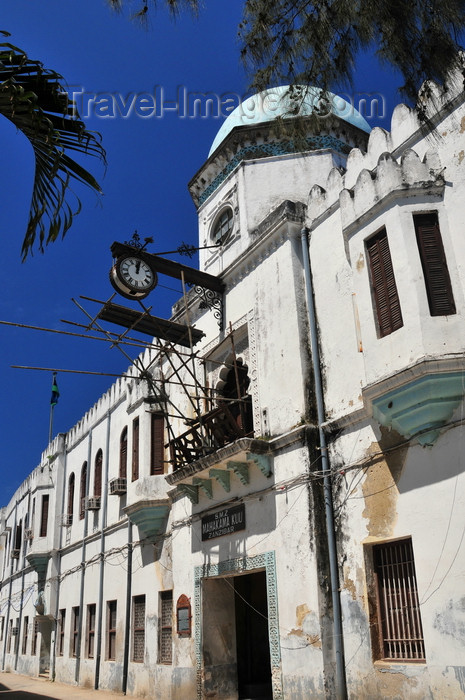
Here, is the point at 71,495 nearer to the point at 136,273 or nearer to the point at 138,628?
the point at 138,628

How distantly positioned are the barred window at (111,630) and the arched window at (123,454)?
3.27 meters

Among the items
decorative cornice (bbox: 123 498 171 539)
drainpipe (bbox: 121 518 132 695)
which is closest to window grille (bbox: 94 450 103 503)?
drainpipe (bbox: 121 518 132 695)

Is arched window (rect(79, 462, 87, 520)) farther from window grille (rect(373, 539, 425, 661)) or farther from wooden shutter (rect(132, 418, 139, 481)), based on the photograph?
window grille (rect(373, 539, 425, 661))

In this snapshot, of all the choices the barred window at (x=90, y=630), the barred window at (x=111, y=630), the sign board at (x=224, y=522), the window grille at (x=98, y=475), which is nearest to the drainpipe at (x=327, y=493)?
the sign board at (x=224, y=522)

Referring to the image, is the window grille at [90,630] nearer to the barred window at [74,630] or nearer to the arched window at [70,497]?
the barred window at [74,630]

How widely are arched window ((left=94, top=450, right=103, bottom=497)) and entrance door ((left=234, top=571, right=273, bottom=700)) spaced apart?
7.68 m

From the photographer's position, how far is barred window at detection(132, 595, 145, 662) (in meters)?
15.0

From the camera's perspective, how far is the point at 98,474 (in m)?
20.4

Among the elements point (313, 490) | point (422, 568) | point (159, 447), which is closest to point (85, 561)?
point (159, 447)

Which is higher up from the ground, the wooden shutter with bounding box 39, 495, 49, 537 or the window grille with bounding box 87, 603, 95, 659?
the wooden shutter with bounding box 39, 495, 49, 537

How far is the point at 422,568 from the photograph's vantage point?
7.97 meters

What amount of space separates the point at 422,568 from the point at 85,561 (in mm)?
13832

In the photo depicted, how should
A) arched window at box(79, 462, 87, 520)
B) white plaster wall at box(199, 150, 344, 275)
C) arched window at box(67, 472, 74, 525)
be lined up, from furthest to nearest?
arched window at box(67, 472, 74, 525)
arched window at box(79, 462, 87, 520)
white plaster wall at box(199, 150, 344, 275)

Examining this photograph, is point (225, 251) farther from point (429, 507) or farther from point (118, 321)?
point (429, 507)
